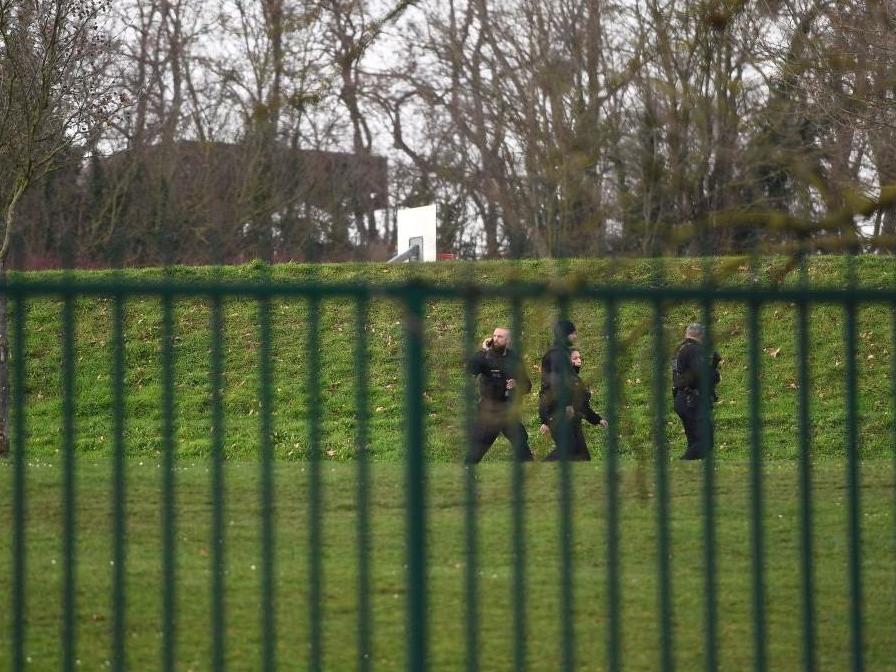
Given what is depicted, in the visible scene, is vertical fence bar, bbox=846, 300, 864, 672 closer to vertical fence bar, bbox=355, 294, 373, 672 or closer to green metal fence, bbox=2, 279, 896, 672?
green metal fence, bbox=2, 279, 896, 672

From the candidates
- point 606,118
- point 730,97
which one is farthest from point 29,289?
point 606,118

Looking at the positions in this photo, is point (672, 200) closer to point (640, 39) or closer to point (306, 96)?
point (640, 39)

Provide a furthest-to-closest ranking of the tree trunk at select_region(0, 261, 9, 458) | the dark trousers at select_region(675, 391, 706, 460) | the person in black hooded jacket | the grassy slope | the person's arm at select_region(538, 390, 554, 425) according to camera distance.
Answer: the grassy slope, the tree trunk at select_region(0, 261, 9, 458), the dark trousers at select_region(675, 391, 706, 460), the person's arm at select_region(538, 390, 554, 425), the person in black hooded jacket

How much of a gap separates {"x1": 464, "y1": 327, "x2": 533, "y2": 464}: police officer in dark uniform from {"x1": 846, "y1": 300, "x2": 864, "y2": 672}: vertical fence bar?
0.97 metres

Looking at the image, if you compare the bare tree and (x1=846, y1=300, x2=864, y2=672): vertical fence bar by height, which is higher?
the bare tree

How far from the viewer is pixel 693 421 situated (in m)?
5.00

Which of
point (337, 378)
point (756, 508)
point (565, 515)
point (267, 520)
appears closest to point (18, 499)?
point (267, 520)

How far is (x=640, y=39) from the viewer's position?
13.2 feet

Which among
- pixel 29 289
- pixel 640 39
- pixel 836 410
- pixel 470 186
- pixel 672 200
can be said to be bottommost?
pixel 836 410

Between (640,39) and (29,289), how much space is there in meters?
2.01

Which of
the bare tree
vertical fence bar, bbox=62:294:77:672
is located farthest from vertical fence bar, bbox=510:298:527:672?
the bare tree

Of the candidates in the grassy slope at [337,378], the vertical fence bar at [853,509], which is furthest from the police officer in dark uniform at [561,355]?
the grassy slope at [337,378]

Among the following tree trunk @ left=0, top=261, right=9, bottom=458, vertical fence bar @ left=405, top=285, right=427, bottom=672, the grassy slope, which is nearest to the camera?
vertical fence bar @ left=405, top=285, right=427, bottom=672

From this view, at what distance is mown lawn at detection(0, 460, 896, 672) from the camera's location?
4121mm
